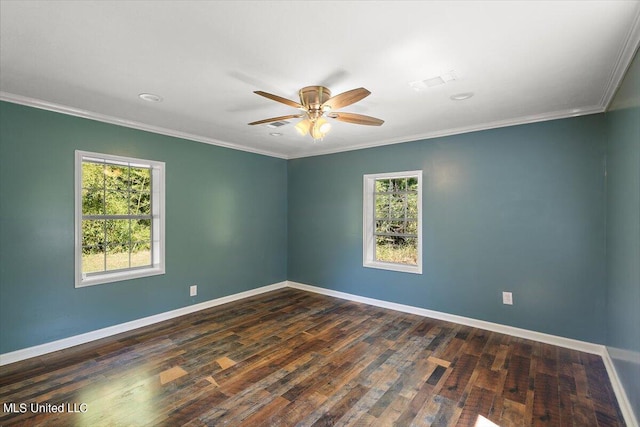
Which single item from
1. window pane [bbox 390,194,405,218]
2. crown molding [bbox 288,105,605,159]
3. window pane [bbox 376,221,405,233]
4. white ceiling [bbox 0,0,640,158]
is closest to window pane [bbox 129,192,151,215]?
white ceiling [bbox 0,0,640,158]

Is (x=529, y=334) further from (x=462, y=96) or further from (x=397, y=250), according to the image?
(x=462, y=96)

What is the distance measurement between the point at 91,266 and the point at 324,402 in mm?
3027

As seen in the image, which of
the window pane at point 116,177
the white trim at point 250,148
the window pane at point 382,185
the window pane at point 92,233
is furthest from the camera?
the window pane at point 382,185

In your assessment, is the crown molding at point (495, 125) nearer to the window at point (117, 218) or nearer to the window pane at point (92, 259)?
the window at point (117, 218)

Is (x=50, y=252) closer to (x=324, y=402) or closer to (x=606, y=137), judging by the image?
(x=324, y=402)

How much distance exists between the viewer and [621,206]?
2.32 metres

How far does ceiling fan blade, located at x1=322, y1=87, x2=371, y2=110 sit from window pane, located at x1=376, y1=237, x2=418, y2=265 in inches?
105

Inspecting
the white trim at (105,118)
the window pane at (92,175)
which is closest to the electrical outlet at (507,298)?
the white trim at (105,118)

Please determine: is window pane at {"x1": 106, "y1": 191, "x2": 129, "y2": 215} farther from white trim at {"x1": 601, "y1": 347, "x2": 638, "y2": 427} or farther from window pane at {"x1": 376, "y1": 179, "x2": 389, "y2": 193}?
white trim at {"x1": 601, "y1": 347, "x2": 638, "y2": 427}

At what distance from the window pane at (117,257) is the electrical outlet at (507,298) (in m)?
4.57

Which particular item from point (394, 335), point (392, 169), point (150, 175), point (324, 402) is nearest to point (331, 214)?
point (392, 169)

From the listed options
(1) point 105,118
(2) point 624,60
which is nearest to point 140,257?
(1) point 105,118

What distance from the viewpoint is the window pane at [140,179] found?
3812mm

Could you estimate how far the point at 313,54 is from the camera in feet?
6.61
